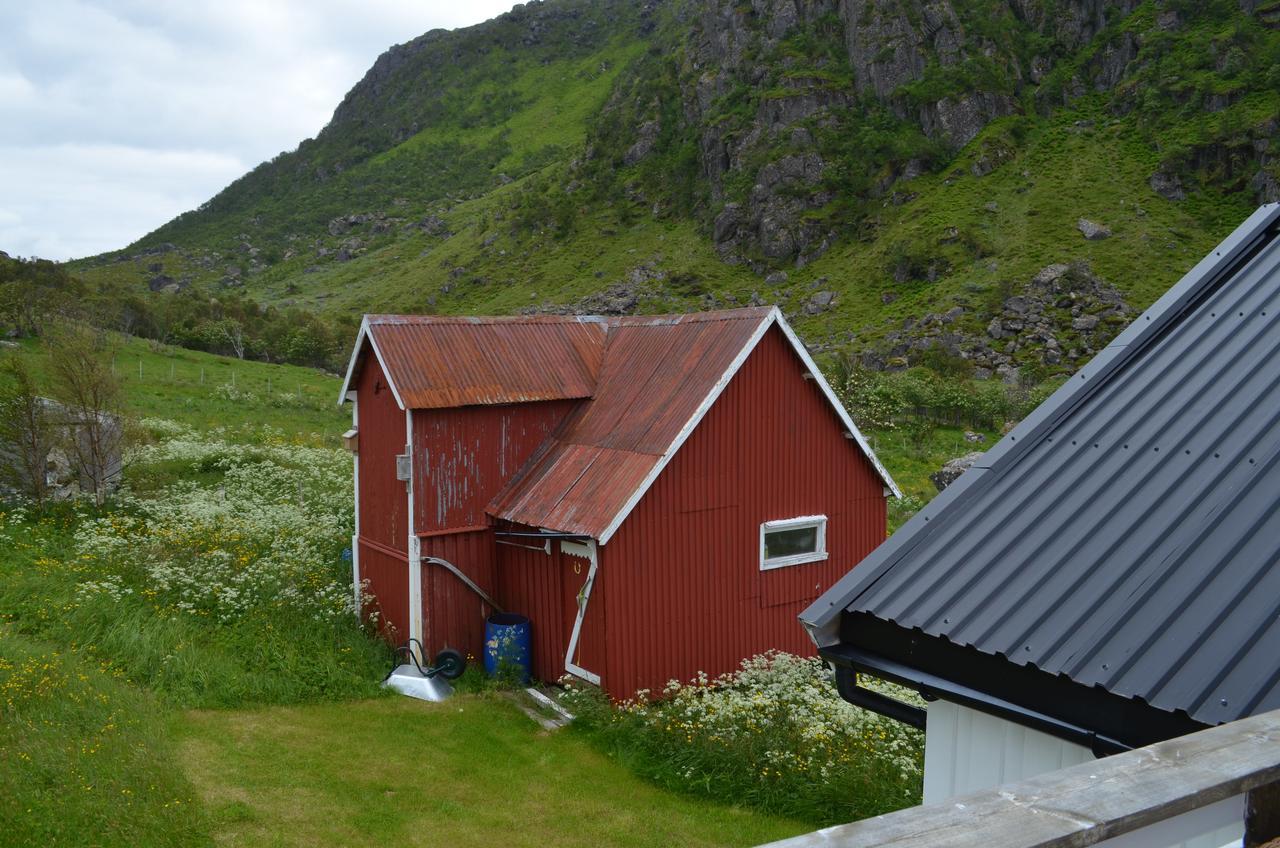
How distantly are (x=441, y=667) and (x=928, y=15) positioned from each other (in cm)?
→ 9722

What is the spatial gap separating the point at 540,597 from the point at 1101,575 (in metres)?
11.1

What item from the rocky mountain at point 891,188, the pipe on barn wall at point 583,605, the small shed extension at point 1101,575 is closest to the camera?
the small shed extension at point 1101,575

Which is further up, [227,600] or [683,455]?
[683,455]

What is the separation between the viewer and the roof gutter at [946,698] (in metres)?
3.99

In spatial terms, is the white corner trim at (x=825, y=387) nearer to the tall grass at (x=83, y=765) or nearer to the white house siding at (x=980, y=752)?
the white house siding at (x=980, y=752)

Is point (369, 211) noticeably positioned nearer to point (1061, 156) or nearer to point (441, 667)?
point (1061, 156)

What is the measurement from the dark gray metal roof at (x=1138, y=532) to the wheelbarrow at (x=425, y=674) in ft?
33.5

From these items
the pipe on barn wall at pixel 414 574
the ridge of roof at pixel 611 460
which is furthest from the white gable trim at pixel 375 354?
the ridge of roof at pixel 611 460

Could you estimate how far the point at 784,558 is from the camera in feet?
49.4

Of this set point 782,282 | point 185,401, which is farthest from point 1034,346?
point 185,401

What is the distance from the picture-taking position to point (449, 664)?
1449 cm

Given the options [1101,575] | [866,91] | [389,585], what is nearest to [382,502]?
[389,585]

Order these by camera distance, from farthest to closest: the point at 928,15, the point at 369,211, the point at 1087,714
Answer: the point at 369,211
the point at 928,15
the point at 1087,714

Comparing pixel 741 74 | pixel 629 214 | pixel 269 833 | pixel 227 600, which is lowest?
pixel 269 833
